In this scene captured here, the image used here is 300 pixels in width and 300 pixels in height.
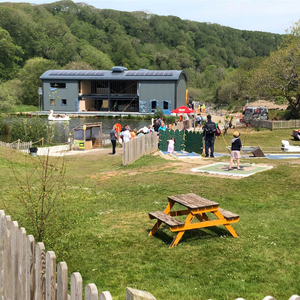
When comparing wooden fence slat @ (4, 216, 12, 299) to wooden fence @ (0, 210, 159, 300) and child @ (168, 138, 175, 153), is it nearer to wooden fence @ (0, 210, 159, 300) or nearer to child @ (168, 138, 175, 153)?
wooden fence @ (0, 210, 159, 300)

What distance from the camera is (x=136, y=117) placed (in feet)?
229

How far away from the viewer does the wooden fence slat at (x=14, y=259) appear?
4352mm

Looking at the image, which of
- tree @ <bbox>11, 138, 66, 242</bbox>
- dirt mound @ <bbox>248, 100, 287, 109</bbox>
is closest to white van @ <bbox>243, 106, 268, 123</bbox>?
dirt mound @ <bbox>248, 100, 287, 109</bbox>

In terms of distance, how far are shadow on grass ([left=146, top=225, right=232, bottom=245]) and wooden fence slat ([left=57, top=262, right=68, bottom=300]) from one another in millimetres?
4021

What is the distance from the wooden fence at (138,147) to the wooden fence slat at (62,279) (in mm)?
14543

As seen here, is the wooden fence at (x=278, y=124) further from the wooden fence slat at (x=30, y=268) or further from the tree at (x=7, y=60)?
the tree at (x=7, y=60)

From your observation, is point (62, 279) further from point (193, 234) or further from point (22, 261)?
point (193, 234)

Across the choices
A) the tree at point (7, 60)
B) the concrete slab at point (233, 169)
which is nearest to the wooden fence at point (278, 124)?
the concrete slab at point (233, 169)

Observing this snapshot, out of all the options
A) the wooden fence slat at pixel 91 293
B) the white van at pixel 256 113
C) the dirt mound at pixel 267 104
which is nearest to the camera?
the wooden fence slat at pixel 91 293

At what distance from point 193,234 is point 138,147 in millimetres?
12768

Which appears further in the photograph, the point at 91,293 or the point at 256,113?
the point at 256,113

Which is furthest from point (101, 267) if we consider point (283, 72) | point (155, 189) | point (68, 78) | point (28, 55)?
point (28, 55)

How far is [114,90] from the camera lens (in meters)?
84.5

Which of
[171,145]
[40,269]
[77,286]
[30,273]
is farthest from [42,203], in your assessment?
[171,145]
